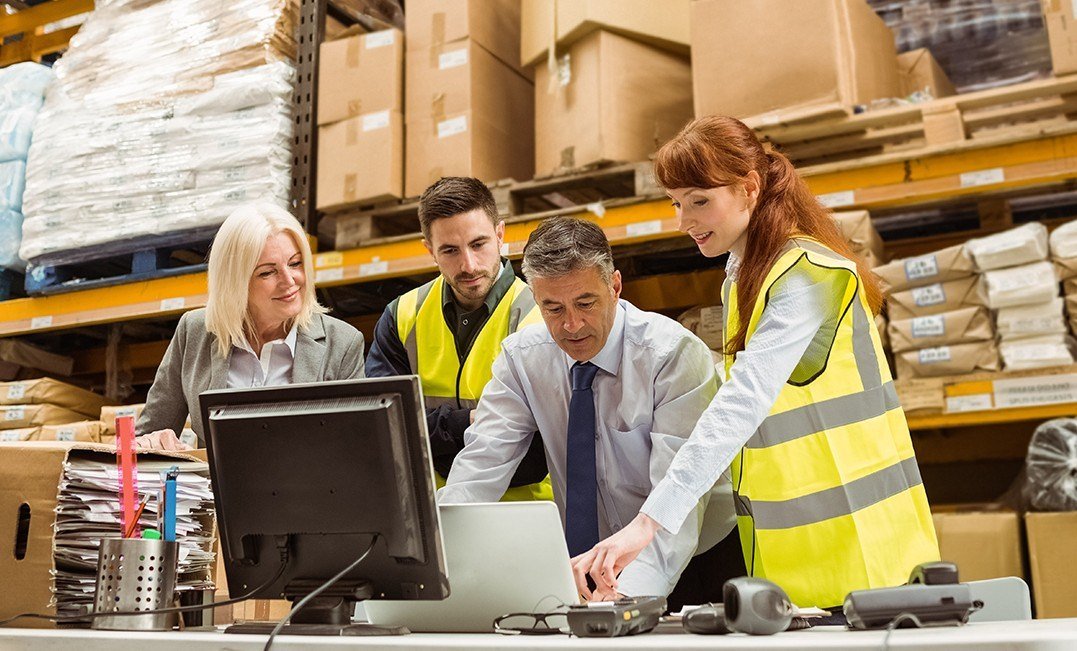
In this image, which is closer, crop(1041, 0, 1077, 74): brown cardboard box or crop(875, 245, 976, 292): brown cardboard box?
crop(1041, 0, 1077, 74): brown cardboard box

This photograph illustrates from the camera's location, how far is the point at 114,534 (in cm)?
160

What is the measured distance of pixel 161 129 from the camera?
368 cm

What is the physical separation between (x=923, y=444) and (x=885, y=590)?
9.96 ft

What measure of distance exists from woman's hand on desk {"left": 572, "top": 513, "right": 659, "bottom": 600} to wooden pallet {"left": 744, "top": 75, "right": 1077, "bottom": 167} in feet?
6.10

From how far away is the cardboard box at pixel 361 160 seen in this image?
3.51 meters

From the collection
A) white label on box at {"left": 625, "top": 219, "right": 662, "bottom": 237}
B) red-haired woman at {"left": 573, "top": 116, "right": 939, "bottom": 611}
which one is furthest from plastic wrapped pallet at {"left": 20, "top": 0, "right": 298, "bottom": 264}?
red-haired woman at {"left": 573, "top": 116, "right": 939, "bottom": 611}

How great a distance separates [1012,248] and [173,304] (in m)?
2.91

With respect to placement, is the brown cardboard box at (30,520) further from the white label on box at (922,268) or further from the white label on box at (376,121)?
the white label on box at (922,268)

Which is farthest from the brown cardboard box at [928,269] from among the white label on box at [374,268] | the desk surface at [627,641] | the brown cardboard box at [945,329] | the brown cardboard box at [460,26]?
the desk surface at [627,641]

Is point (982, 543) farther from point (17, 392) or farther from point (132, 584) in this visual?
point (17, 392)

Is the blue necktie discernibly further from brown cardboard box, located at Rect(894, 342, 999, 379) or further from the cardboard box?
the cardboard box

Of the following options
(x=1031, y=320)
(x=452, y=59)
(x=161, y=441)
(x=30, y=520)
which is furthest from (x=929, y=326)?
(x=30, y=520)

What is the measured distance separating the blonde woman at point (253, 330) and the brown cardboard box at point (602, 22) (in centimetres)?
138

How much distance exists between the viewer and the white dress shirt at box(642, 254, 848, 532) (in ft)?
5.07
